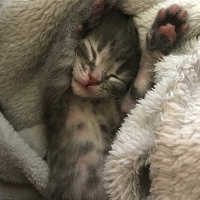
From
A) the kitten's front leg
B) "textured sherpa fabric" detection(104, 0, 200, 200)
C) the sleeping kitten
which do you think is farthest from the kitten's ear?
"textured sherpa fabric" detection(104, 0, 200, 200)

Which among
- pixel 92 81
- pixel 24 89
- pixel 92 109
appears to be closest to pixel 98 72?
pixel 92 81

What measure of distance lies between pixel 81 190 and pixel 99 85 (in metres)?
0.39

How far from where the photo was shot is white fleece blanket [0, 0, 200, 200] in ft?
2.42

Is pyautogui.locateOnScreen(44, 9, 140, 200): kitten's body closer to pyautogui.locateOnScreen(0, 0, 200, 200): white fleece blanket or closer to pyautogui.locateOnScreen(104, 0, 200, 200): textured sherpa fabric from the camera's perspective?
pyautogui.locateOnScreen(0, 0, 200, 200): white fleece blanket

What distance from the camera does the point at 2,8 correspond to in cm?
123

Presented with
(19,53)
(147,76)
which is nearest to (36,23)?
(19,53)

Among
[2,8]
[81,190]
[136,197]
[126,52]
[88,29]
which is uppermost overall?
[2,8]

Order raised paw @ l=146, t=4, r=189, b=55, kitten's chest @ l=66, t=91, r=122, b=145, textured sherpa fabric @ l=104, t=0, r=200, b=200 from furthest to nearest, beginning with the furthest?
kitten's chest @ l=66, t=91, r=122, b=145
raised paw @ l=146, t=4, r=189, b=55
textured sherpa fabric @ l=104, t=0, r=200, b=200

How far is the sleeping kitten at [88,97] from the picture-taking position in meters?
1.13

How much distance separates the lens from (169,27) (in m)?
1.04

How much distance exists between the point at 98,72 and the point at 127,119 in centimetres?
24

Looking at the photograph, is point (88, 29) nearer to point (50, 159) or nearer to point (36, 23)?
point (36, 23)

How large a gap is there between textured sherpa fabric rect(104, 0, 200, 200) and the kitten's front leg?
0.11 meters

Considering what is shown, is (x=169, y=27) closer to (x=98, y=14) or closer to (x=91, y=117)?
(x=98, y=14)
